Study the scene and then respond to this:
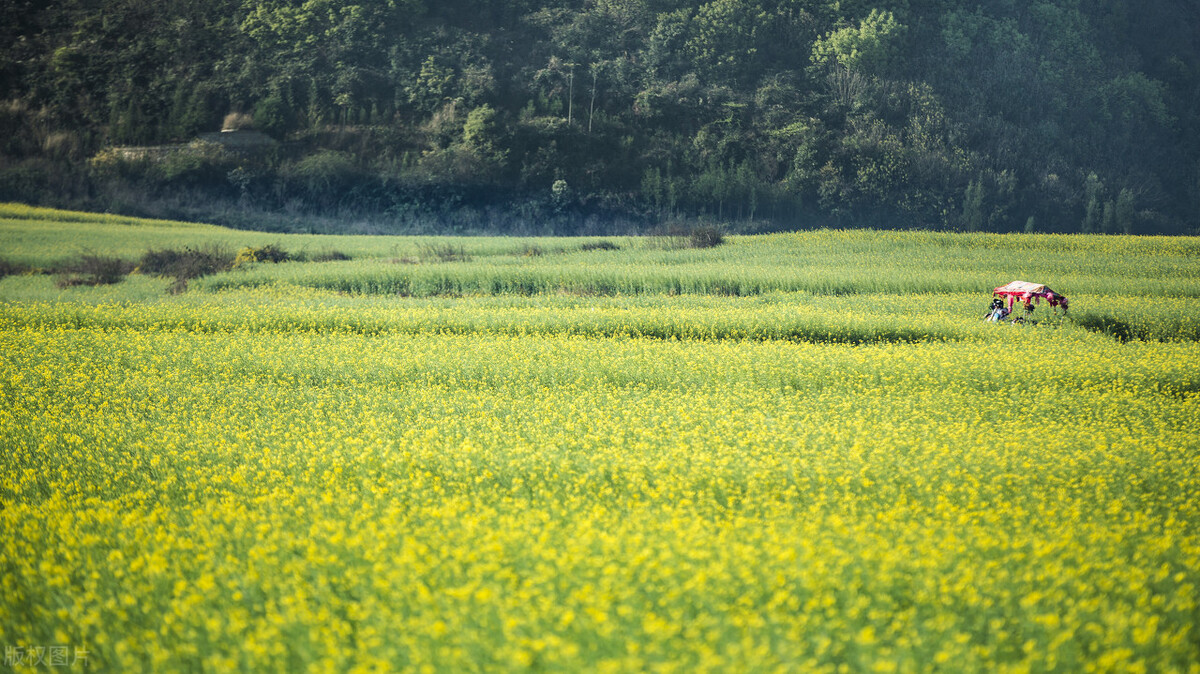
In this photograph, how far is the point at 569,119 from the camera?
44.9m

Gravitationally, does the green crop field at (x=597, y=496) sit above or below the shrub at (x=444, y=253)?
below

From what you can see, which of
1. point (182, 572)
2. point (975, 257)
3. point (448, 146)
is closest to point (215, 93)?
point (448, 146)

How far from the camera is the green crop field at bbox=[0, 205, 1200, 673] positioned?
4.58 metres

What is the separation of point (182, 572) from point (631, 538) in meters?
3.32

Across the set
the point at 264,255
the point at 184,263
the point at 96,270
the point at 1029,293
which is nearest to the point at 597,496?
the point at 1029,293

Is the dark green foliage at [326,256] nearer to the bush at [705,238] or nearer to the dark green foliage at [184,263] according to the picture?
the dark green foliage at [184,263]

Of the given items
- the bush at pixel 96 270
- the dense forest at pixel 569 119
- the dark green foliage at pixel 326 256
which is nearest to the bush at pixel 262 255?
the dark green foliage at pixel 326 256

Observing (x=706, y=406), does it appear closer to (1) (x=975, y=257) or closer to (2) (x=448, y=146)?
(1) (x=975, y=257)

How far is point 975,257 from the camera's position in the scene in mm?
30203

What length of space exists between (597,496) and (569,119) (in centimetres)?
4054

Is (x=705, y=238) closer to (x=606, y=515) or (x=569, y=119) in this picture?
(x=569, y=119)

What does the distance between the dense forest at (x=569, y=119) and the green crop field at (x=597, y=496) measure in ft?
85.8

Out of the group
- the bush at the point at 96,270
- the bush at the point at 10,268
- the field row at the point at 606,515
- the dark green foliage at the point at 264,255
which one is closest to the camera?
the field row at the point at 606,515

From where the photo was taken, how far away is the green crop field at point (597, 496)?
4.58 meters
